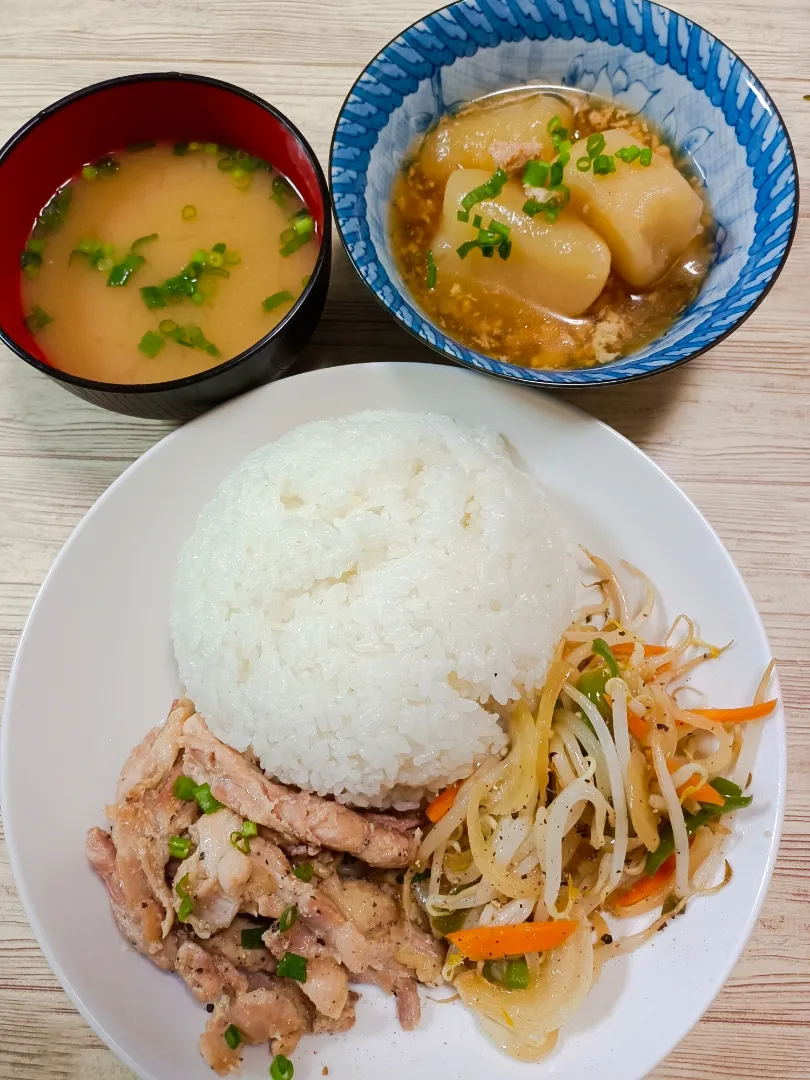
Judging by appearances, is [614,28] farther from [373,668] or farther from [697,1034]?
[697,1034]

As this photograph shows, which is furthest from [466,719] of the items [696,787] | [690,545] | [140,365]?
[140,365]

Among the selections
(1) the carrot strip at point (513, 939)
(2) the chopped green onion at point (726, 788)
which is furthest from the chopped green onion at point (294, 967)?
(2) the chopped green onion at point (726, 788)

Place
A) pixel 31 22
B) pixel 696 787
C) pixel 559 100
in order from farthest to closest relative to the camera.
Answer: pixel 31 22 → pixel 559 100 → pixel 696 787

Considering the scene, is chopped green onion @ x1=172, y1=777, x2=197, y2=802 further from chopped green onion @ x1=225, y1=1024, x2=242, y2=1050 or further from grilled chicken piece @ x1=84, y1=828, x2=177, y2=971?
chopped green onion @ x1=225, y1=1024, x2=242, y2=1050

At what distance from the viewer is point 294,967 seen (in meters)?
1.76

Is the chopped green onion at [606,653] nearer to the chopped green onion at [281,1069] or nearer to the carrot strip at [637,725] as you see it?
the carrot strip at [637,725]

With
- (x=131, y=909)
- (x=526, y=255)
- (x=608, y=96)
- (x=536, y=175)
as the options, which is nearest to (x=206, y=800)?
(x=131, y=909)

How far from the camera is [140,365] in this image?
6.79 ft

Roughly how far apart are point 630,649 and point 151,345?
1490 millimetres

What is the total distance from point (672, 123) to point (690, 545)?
1.14 metres

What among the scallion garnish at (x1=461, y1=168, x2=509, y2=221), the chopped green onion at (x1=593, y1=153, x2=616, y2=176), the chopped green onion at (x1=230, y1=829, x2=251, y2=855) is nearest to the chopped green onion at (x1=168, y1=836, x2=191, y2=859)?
the chopped green onion at (x1=230, y1=829, x2=251, y2=855)

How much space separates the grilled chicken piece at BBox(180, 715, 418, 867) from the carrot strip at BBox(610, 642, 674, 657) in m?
0.69

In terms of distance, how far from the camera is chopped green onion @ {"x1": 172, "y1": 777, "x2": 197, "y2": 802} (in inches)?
74.0

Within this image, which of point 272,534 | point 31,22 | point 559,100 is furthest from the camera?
point 31,22
